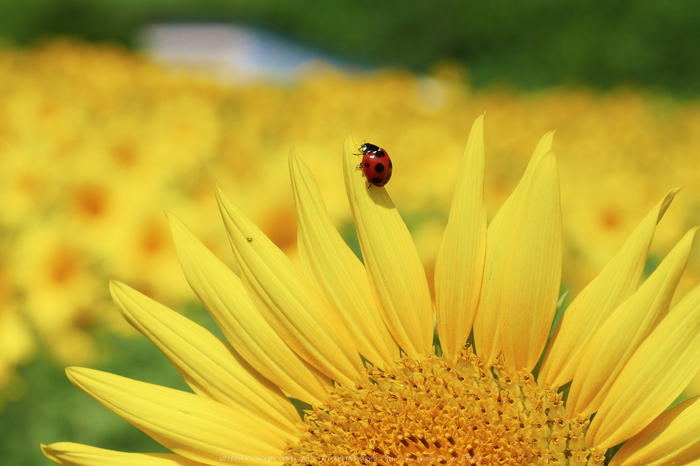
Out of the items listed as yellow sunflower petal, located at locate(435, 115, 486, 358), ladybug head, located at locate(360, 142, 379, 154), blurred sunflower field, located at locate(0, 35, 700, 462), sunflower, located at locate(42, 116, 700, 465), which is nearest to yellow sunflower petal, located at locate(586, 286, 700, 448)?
sunflower, located at locate(42, 116, 700, 465)

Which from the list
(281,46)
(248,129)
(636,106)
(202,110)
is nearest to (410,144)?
(248,129)

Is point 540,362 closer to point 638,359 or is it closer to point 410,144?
point 638,359

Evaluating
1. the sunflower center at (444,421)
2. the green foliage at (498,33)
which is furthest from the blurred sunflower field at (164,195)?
the green foliage at (498,33)

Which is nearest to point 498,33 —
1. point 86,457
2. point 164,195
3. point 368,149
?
point 164,195

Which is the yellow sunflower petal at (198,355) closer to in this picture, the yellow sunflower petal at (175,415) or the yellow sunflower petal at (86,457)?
the yellow sunflower petal at (175,415)

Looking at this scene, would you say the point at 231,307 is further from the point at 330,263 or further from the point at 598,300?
the point at 598,300

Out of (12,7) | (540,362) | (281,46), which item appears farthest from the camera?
(281,46)
